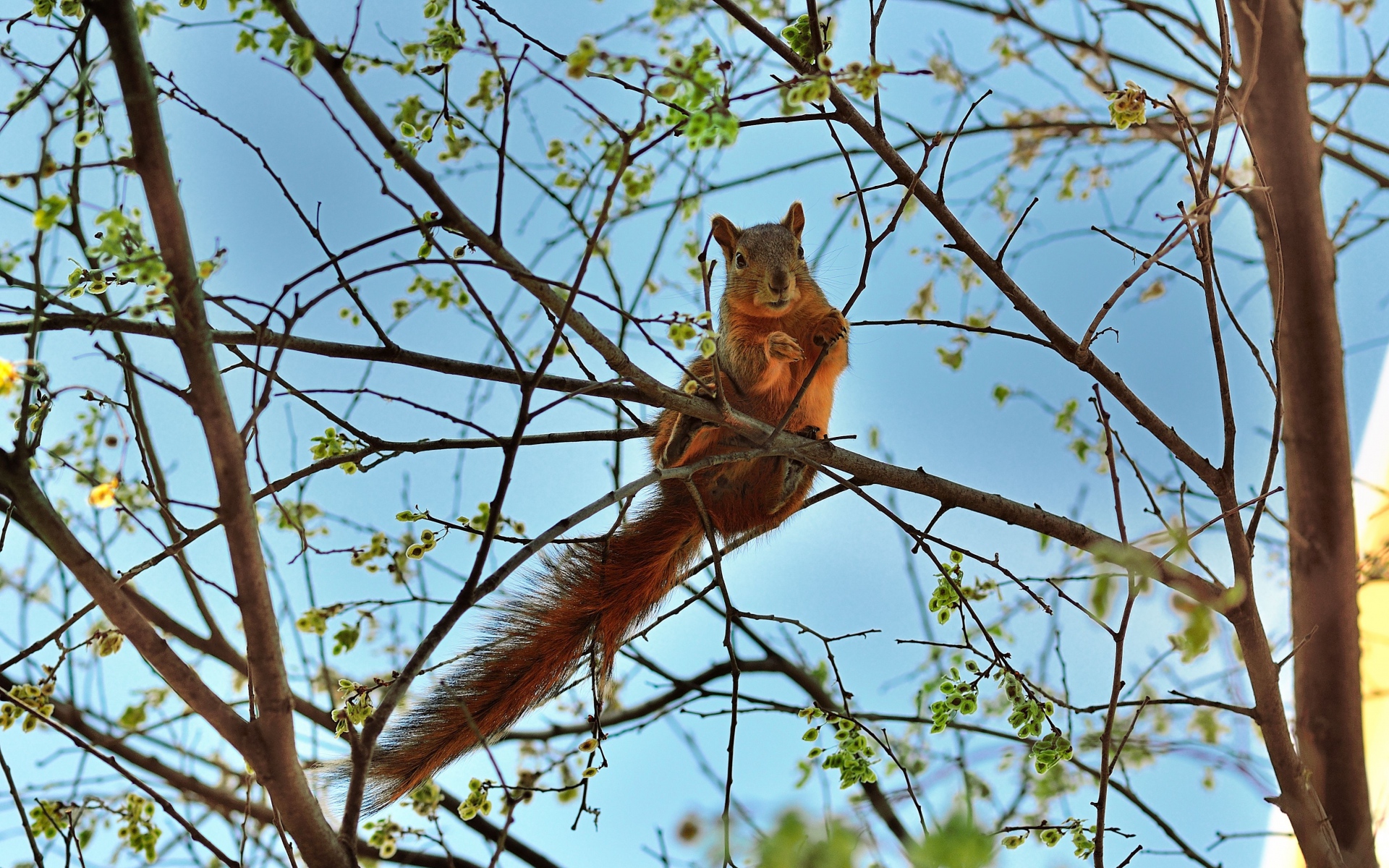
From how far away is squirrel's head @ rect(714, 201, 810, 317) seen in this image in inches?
106

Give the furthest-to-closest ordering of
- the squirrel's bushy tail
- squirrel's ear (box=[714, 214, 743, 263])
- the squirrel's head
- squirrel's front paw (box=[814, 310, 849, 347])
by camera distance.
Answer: squirrel's ear (box=[714, 214, 743, 263]), the squirrel's head, squirrel's front paw (box=[814, 310, 849, 347]), the squirrel's bushy tail

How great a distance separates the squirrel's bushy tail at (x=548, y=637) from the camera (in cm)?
198

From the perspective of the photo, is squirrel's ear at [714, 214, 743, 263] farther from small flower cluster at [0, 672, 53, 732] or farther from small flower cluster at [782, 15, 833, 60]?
small flower cluster at [0, 672, 53, 732]

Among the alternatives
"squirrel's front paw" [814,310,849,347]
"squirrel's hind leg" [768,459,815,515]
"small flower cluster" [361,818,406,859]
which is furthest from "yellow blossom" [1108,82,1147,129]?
"small flower cluster" [361,818,406,859]

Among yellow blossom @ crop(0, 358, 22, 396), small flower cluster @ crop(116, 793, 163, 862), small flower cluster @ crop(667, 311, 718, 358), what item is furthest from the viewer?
small flower cluster @ crop(116, 793, 163, 862)

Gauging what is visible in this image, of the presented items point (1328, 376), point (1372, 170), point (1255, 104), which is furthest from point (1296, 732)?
point (1372, 170)

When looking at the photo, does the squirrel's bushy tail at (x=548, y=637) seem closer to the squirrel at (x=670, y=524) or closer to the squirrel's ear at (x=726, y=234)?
the squirrel at (x=670, y=524)

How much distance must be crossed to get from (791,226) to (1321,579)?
65.8 inches

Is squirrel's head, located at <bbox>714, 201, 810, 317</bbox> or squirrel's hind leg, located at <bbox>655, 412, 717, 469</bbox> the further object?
squirrel's head, located at <bbox>714, 201, 810, 317</bbox>

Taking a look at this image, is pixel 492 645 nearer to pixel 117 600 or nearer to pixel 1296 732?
pixel 117 600

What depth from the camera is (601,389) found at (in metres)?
1.78

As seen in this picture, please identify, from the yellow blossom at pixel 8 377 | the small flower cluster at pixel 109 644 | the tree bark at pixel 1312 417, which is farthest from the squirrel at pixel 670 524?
the tree bark at pixel 1312 417

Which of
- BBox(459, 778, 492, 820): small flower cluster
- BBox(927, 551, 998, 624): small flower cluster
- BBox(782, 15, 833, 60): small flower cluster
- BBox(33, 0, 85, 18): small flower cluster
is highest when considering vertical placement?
BBox(782, 15, 833, 60): small flower cluster

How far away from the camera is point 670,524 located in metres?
2.59
